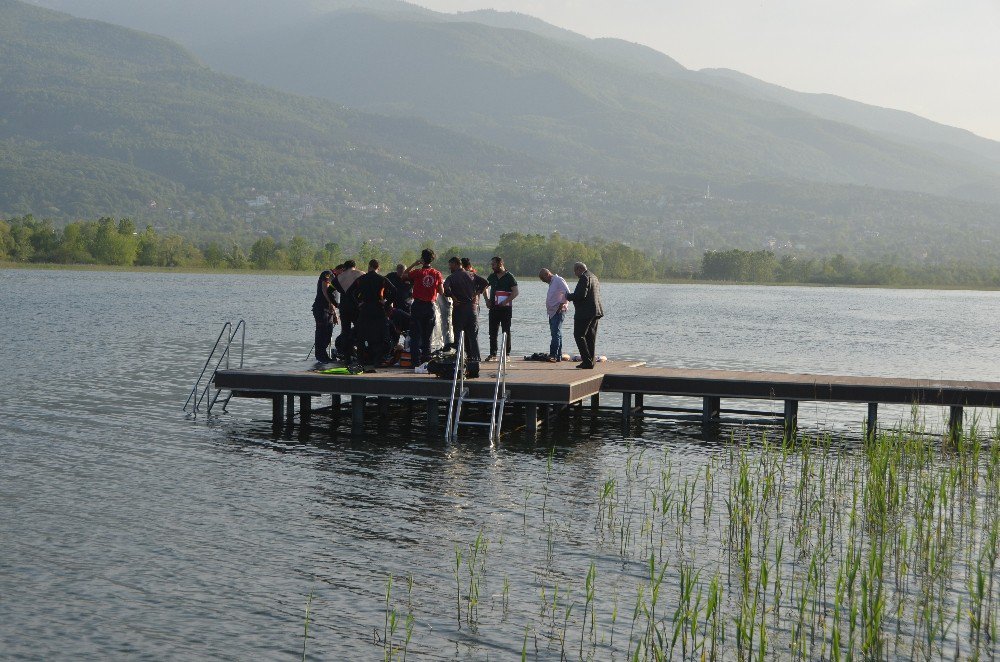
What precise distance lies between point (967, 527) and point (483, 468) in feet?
20.9

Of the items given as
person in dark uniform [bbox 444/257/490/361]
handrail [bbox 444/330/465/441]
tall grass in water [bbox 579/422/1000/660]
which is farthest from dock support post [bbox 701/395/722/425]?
handrail [bbox 444/330/465/441]

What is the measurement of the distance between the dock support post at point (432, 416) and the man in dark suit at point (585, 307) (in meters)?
2.68

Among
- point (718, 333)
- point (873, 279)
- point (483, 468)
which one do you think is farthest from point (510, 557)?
point (873, 279)

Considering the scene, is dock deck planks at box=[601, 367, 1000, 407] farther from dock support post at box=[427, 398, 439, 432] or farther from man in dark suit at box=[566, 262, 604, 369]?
Result: dock support post at box=[427, 398, 439, 432]

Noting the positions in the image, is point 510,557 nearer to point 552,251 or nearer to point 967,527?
point 967,527

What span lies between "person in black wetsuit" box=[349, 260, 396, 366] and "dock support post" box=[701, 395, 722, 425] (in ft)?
19.2

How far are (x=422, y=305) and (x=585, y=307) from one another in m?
2.87

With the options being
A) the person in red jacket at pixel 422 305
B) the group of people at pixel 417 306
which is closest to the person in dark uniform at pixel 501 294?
the group of people at pixel 417 306

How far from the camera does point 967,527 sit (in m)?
12.7

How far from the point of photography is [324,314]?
786 inches

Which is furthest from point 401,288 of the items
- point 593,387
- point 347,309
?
point 593,387

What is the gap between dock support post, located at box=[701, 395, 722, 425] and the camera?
829 inches

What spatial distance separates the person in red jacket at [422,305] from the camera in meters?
18.9

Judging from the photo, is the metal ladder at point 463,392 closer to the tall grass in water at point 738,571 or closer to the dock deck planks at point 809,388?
the tall grass in water at point 738,571
